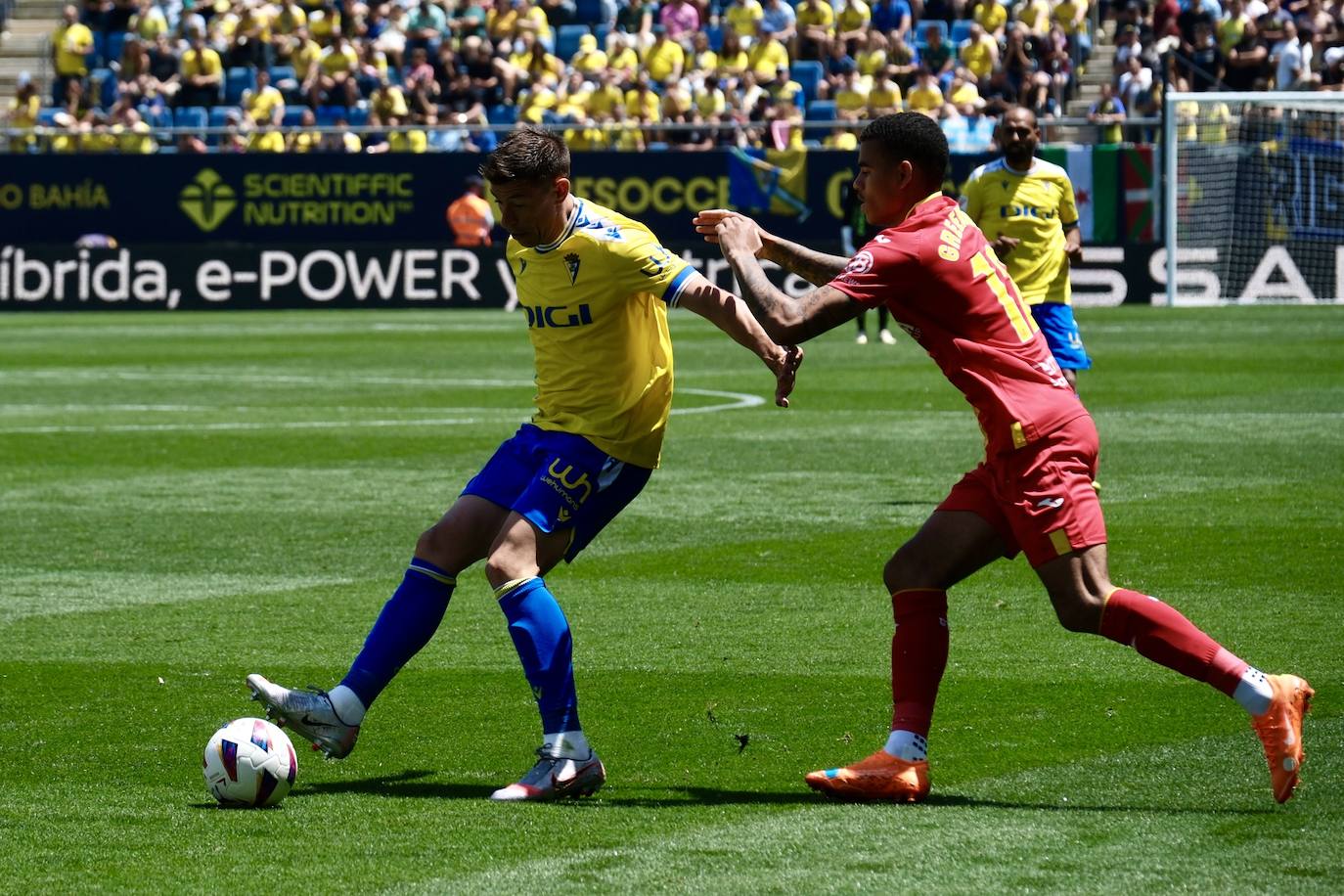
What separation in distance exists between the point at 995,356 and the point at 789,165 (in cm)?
2680

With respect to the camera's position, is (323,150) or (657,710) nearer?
(657,710)

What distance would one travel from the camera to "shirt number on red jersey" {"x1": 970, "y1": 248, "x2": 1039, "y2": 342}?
5707mm

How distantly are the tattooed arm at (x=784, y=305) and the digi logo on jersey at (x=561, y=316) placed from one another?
0.55 m

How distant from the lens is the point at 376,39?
3747cm

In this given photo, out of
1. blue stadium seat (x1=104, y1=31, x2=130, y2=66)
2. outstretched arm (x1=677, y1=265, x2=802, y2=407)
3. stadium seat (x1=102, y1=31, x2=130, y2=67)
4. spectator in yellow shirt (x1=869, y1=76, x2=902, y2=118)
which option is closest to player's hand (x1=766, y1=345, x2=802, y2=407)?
outstretched arm (x1=677, y1=265, x2=802, y2=407)

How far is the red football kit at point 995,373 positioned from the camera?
18.1 feet

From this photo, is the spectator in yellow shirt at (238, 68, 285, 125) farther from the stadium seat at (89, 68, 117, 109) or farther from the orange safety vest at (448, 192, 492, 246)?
the orange safety vest at (448, 192, 492, 246)

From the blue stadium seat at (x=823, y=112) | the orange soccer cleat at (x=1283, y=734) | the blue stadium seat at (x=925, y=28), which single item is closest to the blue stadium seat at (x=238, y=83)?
the blue stadium seat at (x=823, y=112)

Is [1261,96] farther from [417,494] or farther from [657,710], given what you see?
[657,710]

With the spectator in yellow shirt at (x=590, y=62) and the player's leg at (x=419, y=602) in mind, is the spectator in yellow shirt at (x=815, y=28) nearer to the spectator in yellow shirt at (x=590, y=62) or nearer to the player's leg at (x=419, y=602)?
the spectator in yellow shirt at (x=590, y=62)

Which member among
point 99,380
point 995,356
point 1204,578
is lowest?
point 99,380

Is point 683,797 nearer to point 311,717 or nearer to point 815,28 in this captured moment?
point 311,717

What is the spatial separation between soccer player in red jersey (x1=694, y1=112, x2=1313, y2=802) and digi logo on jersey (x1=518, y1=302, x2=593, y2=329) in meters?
0.46

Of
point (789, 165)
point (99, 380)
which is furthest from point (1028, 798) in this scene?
point (789, 165)
